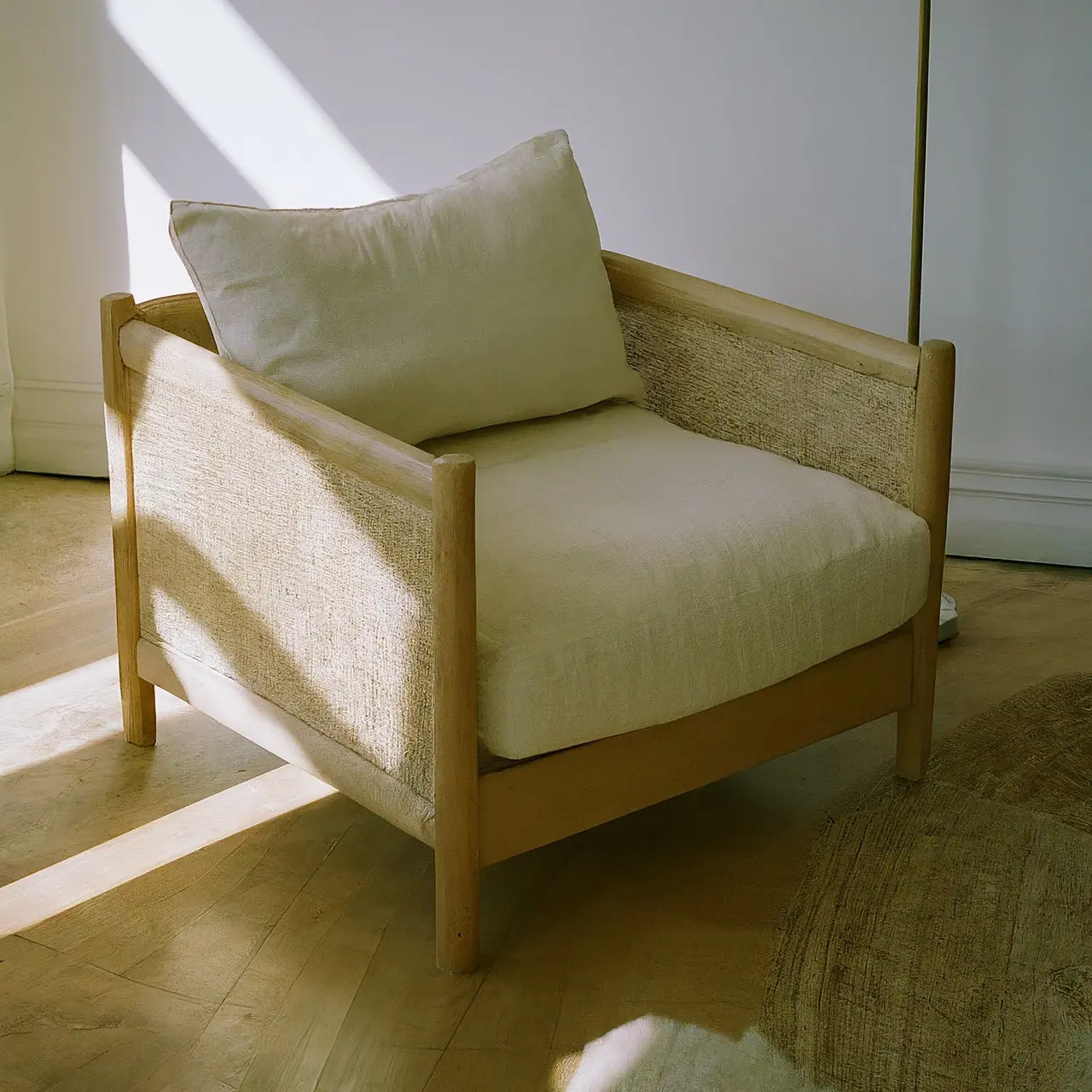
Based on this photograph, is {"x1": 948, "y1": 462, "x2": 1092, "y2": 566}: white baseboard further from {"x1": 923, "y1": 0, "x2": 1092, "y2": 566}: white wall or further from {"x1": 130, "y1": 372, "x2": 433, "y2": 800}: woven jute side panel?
{"x1": 130, "y1": 372, "x2": 433, "y2": 800}: woven jute side panel

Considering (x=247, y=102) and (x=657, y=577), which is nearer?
(x=657, y=577)

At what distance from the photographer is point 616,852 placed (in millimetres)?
1700

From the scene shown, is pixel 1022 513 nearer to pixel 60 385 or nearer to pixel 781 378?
pixel 781 378

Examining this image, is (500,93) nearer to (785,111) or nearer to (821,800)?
(785,111)

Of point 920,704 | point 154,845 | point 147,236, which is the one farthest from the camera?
point 147,236

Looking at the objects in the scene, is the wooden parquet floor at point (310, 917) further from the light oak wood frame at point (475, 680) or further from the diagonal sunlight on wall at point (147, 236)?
the diagonal sunlight on wall at point (147, 236)

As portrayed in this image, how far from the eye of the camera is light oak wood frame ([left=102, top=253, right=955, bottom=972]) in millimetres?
1344

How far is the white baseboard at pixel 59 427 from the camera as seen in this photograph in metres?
3.07

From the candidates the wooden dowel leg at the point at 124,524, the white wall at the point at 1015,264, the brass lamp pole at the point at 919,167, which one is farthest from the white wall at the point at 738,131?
the wooden dowel leg at the point at 124,524

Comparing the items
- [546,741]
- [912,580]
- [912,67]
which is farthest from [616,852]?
[912,67]

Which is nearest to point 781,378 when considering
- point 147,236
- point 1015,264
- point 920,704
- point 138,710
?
point 920,704

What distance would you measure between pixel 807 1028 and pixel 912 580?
0.58 meters

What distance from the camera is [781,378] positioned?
1.85 metres

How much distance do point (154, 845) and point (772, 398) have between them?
0.99m
